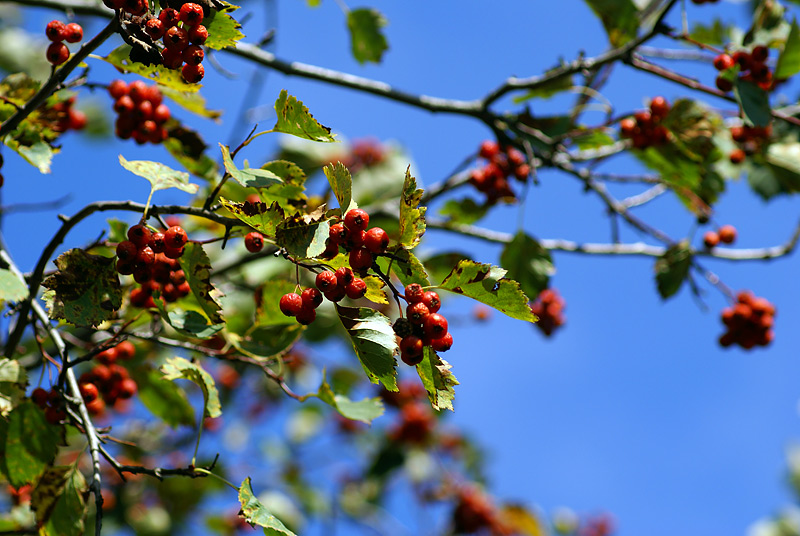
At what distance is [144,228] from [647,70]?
8.85 feet

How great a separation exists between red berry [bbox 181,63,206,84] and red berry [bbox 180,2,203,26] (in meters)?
0.12

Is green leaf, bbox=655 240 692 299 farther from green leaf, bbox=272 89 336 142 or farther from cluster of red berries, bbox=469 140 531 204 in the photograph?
green leaf, bbox=272 89 336 142

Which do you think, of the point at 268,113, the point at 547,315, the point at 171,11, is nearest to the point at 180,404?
the point at 171,11

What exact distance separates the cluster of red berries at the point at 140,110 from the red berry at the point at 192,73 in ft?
4.06

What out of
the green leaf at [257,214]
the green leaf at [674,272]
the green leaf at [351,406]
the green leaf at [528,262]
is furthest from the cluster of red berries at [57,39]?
the green leaf at [674,272]

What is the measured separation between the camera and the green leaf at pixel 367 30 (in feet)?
13.9

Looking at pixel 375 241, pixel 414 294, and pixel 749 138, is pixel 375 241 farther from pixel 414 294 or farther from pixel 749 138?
pixel 749 138

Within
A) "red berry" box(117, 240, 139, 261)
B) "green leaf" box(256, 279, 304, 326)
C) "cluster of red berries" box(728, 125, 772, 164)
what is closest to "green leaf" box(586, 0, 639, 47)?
"cluster of red berries" box(728, 125, 772, 164)

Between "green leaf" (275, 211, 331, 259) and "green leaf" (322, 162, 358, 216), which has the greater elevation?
"green leaf" (322, 162, 358, 216)

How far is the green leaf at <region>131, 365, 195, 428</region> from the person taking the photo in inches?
122

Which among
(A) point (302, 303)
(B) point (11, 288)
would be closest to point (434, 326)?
(A) point (302, 303)

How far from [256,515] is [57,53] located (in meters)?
1.71

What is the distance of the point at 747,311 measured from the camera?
432 cm

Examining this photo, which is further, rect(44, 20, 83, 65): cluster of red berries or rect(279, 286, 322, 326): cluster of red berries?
rect(44, 20, 83, 65): cluster of red berries
